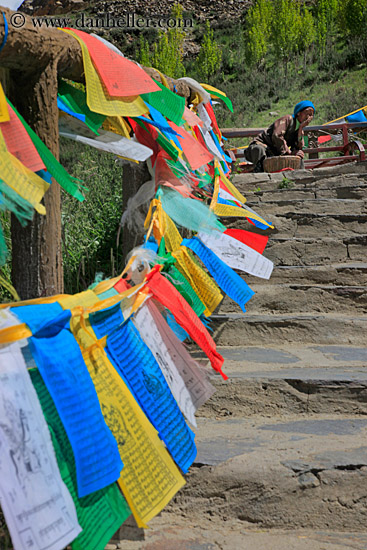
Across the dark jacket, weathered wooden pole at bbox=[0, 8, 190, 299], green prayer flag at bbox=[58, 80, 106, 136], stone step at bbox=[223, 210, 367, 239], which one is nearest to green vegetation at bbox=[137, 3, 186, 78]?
the dark jacket

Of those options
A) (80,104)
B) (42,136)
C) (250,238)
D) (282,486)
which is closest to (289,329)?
(250,238)

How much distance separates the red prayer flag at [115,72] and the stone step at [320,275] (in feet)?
5.53

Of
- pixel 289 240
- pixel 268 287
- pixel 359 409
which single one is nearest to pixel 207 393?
pixel 359 409

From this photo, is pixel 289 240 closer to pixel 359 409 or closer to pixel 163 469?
pixel 359 409

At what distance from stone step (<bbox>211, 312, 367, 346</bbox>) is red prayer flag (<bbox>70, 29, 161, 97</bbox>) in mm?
1422

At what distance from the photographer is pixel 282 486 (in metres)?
1.90

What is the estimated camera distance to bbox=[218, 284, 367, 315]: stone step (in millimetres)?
3234

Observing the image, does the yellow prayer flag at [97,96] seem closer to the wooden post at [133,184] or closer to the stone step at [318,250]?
the wooden post at [133,184]

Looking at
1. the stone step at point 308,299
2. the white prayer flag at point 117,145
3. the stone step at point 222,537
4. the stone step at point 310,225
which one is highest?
the white prayer flag at point 117,145

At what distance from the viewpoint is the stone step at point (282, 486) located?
1888mm

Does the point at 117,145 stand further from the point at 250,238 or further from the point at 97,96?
the point at 250,238

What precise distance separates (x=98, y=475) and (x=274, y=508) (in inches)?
39.3

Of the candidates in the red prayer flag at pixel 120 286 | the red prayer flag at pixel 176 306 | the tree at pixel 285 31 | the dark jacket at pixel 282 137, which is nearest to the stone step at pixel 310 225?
the red prayer flag at pixel 176 306

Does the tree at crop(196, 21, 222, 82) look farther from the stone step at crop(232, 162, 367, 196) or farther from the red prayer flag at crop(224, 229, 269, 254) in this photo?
the red prayer flag at crop(224, 229, 269, 254)
